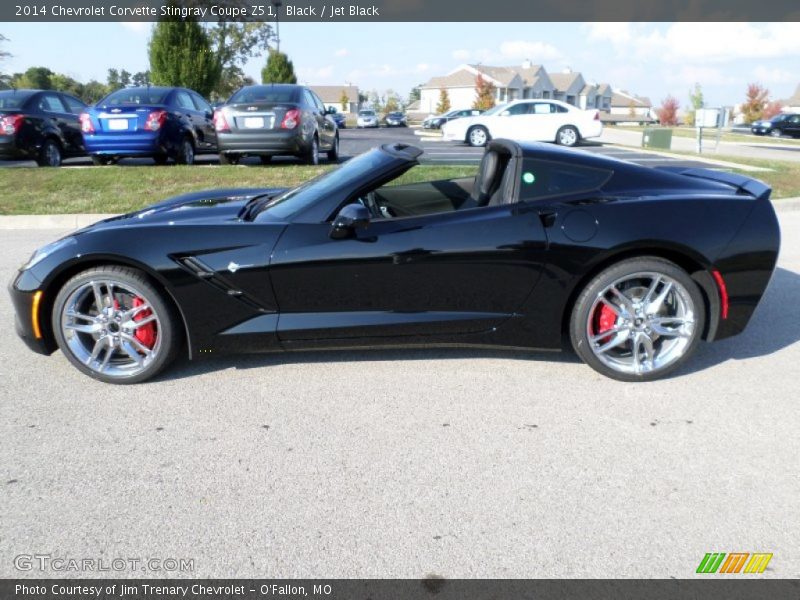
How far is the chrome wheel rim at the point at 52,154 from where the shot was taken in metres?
12.2

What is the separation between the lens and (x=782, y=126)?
36500mm

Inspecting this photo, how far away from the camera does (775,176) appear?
12.1 metres

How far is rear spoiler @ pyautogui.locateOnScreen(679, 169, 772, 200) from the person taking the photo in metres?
3.84

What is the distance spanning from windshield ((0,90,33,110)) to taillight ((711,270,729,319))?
12391 mm

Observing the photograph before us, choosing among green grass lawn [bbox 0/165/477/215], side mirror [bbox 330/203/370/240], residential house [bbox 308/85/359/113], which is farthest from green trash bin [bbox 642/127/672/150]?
residential house [bbox 308/85/359/113]

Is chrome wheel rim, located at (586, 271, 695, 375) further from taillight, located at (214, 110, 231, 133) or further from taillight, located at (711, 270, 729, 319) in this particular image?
taillight, located at (214, 110, 231, 133)

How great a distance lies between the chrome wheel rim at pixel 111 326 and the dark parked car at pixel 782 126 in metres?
41.3

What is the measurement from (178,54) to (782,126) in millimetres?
32652

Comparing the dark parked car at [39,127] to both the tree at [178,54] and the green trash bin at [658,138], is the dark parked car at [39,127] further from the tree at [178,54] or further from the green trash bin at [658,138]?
the green trash bin at [658,138]

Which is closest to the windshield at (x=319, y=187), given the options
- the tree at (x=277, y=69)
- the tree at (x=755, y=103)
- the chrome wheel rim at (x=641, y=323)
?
the chrome wheel rim at (x=641, y=323)

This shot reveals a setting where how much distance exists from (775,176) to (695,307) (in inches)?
409

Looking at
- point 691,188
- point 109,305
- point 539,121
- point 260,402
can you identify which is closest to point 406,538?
point 260,402
